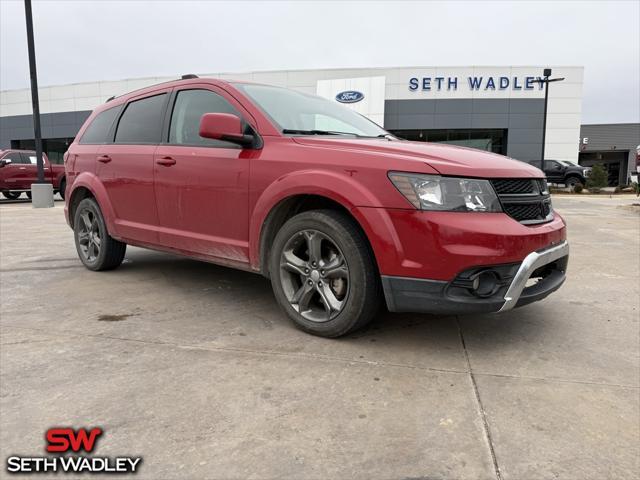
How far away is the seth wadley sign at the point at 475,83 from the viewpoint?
97.5ft

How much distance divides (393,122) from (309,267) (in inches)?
1159

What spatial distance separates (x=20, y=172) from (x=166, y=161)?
14.8 meters

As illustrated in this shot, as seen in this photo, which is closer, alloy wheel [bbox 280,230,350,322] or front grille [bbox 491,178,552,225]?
front grille [bbox 491,178,552,225]

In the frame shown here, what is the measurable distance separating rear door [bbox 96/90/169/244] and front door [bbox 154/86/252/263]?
161mm

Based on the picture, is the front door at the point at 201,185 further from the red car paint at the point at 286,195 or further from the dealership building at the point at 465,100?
the dealership building at the point at 465,100

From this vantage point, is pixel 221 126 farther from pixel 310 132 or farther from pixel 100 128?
pixel 100 128

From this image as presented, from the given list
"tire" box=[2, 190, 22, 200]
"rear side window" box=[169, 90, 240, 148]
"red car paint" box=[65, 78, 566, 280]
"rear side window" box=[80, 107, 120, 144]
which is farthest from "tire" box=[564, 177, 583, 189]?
"rear side window" box=[169, 90, 240, 148]

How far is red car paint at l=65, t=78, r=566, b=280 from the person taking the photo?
8.14 ft

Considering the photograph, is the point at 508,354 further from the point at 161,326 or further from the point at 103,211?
the point at 103,211

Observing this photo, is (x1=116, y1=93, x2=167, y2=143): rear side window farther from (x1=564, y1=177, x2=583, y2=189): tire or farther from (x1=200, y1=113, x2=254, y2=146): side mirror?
(x1=564, y1=177, x2=583, y2=189): tire

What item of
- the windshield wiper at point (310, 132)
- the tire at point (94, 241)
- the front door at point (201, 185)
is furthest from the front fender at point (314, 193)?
the tire at point (94, 241)

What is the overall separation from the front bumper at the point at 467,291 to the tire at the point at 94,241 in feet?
10.4
